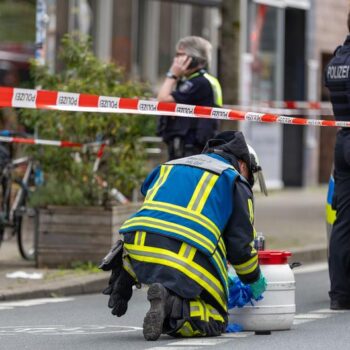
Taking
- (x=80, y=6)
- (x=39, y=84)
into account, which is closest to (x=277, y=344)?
(x=39, y=84)

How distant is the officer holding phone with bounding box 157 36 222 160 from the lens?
13094mm

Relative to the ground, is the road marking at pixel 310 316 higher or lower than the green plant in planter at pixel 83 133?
lower

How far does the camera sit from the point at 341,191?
417 inches

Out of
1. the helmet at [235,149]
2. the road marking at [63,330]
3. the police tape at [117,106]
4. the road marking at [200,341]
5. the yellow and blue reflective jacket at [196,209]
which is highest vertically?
the police tape at [117,106]

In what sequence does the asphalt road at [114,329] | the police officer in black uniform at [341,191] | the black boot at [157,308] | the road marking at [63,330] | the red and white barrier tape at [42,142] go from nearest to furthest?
the black boot at [157,308]
the asphalt road at [114,329]
the road marking at [63,330]
the police officer in black uniform at [341,191]
the red and white barrier tape at [42,142]

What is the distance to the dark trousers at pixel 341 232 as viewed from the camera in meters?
10.5

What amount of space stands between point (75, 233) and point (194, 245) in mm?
4591

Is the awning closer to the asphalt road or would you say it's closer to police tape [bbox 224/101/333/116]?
police tape [bbox 224/101/333/116]

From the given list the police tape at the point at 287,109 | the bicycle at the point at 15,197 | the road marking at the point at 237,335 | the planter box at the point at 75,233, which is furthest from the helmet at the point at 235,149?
the police tape at the point at 287,109

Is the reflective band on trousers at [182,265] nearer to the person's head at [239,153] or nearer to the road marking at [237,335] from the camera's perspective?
the road marking at [237,335]

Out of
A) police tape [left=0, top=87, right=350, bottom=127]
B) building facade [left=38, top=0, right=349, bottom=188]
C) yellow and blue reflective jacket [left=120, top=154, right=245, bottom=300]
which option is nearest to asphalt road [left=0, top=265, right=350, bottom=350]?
yellow and blue reflective jacket [left=120, top=154, right=245, bottom=300]

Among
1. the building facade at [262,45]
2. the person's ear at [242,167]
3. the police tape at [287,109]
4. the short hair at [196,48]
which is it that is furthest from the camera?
the police tape at [287,109]

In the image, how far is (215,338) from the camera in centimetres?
864

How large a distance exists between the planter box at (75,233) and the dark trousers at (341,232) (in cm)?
278
